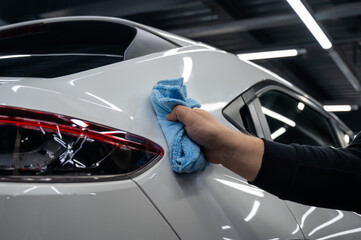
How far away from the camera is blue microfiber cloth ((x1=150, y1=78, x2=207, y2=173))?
1.05 metres

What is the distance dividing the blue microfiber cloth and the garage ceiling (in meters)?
4.99

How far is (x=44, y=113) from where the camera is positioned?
917 mm

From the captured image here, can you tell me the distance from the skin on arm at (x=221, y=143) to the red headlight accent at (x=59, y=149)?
0.23m

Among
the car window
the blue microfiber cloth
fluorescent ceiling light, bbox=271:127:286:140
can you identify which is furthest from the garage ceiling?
the blue microfiber cloth

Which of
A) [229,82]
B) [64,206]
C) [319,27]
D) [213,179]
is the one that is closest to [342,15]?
[319,27]

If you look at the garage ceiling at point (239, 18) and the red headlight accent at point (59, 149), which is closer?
the red headlight accent at point (59, 149)

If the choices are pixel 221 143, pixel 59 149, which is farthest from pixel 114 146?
pixel 221 143

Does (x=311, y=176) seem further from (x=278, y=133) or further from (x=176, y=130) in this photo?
(x=278, y=133)

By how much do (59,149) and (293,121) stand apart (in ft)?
5.23

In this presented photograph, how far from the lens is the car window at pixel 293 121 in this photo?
190 cm

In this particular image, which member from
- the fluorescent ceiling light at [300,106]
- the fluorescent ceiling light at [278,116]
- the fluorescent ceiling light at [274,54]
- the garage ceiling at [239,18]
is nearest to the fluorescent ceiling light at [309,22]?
the garage ceiling at [239,18]

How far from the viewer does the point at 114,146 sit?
0.96 m

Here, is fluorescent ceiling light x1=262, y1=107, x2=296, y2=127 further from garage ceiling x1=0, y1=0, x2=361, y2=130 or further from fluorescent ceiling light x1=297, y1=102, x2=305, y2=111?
garage ceiling x1=0, y1=0, x2=361, y2=130

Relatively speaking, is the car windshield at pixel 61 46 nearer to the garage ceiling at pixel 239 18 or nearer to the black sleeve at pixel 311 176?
the black sleeve at pixel 311 176
